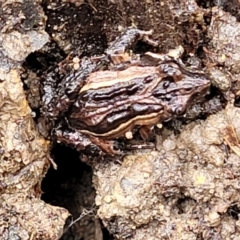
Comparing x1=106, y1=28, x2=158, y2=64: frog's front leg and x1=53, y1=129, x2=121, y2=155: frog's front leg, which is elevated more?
x1=106, y1=28, x2=158, y2=64: frog's front leg

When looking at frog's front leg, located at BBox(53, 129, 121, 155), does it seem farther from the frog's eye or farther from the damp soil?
the frog's eye

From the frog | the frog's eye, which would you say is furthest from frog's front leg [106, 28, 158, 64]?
the frog's eye

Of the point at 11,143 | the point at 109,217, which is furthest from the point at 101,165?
the point at 11,143

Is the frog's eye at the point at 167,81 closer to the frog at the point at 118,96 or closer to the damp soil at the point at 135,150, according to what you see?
the frog at the point at 118,96

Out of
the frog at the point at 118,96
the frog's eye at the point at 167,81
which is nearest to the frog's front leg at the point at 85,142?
the frog at the point at 118,96

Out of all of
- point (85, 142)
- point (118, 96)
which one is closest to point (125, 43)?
point (118, 96)

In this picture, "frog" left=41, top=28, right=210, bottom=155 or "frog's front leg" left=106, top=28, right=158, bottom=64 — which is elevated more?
"frog's front leg" left=106, top=28, right=158, bottom=64

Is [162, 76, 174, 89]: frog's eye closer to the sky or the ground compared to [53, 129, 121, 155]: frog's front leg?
closer to the sky

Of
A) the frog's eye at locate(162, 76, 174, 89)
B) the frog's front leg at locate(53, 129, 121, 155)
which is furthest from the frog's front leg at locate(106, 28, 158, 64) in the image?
the frog's front leg at locate(53, 129, 121, 155)
